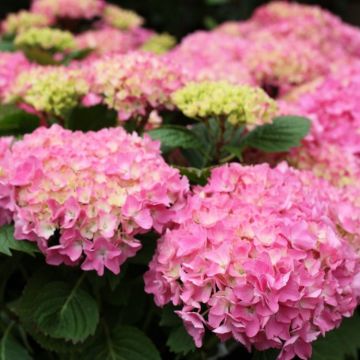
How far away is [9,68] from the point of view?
157 cm

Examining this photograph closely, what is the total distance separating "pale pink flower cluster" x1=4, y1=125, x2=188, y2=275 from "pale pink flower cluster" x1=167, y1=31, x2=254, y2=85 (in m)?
0.53

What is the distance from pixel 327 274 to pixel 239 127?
40cm

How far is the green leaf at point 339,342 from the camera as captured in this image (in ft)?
3.45

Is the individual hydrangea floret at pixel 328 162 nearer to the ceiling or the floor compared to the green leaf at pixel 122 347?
nearer to the ceiling

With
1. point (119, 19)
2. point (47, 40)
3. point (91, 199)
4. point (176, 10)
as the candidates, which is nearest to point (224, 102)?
point (91, 199)

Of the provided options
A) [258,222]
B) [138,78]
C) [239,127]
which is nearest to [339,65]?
[239,127]

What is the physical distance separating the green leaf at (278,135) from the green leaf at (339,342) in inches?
13.0

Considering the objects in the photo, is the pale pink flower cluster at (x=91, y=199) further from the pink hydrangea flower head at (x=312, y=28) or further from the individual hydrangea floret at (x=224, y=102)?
the pink hydrangea flower head at (x=312, y=28)

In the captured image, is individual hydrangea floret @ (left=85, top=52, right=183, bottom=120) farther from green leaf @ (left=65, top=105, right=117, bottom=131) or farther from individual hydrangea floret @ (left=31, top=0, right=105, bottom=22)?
individual hydrangea floret @ (left=31, top=0, right=105, bottom=22)

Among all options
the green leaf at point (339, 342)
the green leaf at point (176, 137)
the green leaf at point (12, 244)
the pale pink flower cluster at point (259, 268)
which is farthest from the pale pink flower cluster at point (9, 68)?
the green leaf at point (339, 342)

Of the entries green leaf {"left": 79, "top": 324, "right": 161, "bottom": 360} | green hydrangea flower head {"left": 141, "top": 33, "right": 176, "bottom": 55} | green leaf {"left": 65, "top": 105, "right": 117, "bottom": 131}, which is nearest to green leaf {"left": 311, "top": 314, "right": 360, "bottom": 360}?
green leaf {"left": 79, "top": 324, "right": 161, "bottom": 360}

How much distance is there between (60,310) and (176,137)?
36 cm

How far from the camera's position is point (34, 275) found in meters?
1.07

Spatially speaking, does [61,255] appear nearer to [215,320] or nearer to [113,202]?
[113,202]
